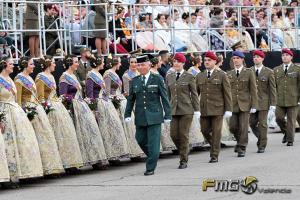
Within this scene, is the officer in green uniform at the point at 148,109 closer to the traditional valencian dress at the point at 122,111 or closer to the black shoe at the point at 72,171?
the black shoe at the point at 72,171

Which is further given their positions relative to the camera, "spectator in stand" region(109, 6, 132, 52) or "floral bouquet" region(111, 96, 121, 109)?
"spectator in stand" region(109, 6, 132, 52)

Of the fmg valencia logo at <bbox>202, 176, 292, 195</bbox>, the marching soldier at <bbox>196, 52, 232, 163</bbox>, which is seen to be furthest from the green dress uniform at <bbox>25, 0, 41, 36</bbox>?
the fmg valencia logo at <bbox>202, 176, 292, 195</bbox>

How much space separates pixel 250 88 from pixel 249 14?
894 cm

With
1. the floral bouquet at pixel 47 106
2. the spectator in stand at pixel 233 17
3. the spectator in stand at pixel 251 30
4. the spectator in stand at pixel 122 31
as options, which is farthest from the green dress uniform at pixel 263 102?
the spectator in stand at pixel 251 30

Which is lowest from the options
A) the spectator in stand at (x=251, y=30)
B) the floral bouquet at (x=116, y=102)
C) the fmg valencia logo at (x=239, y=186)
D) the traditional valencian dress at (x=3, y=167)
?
the fmg valencia logo at (x=239, y=186)

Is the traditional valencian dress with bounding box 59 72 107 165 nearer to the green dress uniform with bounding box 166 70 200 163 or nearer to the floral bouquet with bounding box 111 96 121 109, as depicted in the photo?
the floral bouquet with bounding box 111 96 121 109

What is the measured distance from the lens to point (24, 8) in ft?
61.7

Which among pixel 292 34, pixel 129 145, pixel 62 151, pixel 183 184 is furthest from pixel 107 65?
pixel 292 34

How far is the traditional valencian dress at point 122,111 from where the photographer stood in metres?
16.9

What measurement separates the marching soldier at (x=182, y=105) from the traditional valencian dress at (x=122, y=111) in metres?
1.05

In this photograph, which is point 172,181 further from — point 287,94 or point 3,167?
point 287,94

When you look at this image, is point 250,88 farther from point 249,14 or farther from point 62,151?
point 249,14

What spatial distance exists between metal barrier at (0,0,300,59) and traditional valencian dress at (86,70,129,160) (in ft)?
6.58

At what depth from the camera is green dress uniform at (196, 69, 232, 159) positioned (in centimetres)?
1655
